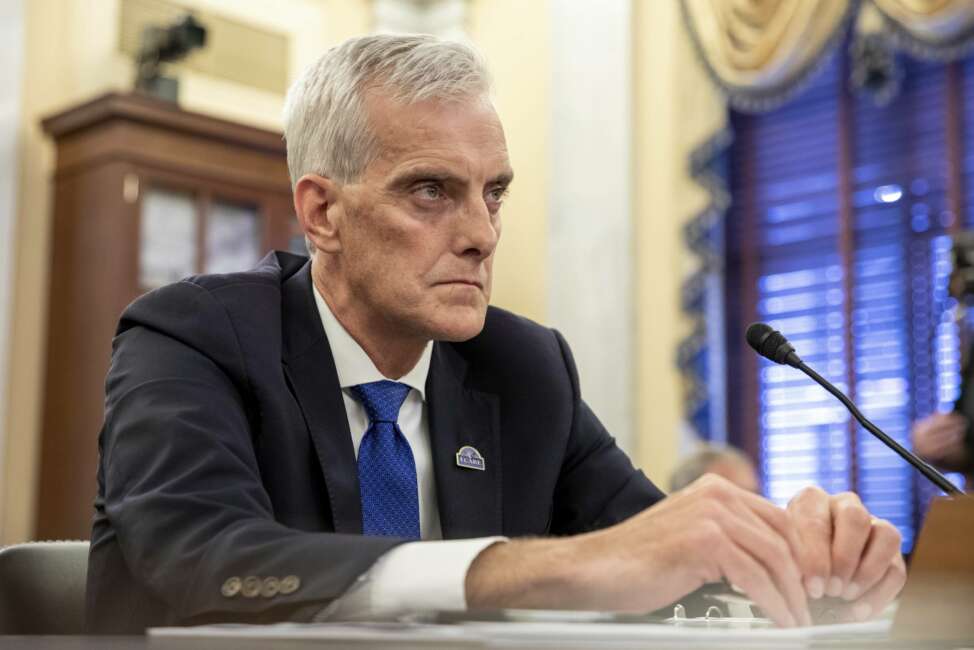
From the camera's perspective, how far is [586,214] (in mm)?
5363

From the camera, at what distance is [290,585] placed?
→ 3.30ft

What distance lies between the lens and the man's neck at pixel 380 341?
1.62 meters

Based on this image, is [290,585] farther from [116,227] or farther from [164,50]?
[164,50]

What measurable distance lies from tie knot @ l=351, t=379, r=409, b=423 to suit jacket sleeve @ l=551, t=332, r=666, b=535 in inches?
10.8

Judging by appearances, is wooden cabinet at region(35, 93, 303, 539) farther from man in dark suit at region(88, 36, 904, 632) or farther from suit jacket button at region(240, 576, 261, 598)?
suit jacket button at region(240, 576, 261, 598)

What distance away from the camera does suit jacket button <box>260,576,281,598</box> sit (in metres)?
1.01

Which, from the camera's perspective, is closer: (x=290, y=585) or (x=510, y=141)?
(x=290, y=585)

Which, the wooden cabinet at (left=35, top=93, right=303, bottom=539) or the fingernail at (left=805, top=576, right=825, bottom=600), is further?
the wooden cabinet at (left=35, top=93, right=303, bottom=539)

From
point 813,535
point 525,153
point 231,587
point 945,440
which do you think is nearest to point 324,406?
point 231,587

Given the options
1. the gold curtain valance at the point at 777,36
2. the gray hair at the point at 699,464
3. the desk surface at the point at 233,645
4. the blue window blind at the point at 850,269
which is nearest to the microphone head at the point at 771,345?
the desk surface at the point at 233,645

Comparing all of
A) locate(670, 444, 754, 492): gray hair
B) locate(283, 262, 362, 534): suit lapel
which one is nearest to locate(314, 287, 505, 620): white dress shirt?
locate(283, 262, 362, 534): suit lapel

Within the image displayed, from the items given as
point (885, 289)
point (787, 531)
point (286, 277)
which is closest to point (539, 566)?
point (787, 531)

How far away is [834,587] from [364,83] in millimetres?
798

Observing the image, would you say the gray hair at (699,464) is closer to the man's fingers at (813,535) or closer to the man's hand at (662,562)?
the man's fingers at (813,535)
